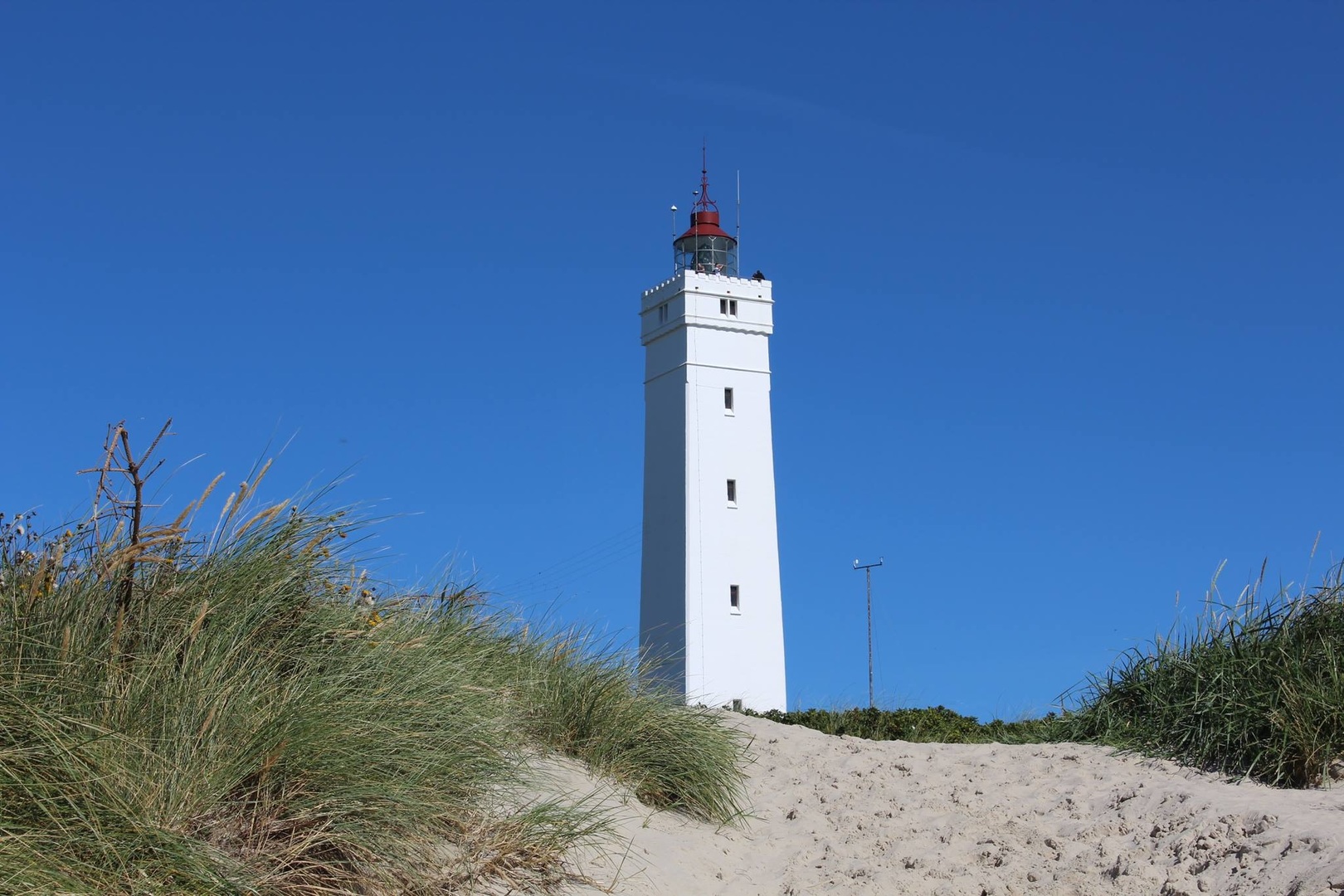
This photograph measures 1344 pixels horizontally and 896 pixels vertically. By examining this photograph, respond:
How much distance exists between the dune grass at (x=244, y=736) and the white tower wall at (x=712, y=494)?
20925mm

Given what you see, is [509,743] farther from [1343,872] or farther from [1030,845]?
[1343,872]

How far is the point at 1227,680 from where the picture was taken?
909cm

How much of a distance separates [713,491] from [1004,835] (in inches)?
841

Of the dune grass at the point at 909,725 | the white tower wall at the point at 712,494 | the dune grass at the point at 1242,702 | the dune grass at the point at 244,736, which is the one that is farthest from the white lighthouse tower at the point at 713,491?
the dune grass at the point at 244,736

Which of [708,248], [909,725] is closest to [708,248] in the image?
[708,248]

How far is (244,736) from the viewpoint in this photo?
19.1 ft

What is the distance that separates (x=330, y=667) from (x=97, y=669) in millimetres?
1243

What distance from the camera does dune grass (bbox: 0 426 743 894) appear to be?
204 inches

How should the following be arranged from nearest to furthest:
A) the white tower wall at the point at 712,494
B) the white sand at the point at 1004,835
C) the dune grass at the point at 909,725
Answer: the white sand at the point at 1004,835, the dune grass at the point at 909,725, the white tower wall at the point at 712,494

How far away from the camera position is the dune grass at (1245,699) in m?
8.40

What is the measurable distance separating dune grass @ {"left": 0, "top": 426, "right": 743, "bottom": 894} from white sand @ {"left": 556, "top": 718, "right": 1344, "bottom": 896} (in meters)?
0.89

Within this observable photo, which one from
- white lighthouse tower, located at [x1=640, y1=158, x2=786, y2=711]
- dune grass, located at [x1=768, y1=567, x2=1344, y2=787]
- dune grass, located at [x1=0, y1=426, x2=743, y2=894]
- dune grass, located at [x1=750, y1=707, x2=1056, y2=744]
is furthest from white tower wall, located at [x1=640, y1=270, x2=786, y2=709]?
dune grass, located at [x1=0, y1=426, x2=743, y2=894]

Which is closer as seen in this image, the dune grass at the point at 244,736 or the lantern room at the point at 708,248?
the dune grass at the point at 244,736

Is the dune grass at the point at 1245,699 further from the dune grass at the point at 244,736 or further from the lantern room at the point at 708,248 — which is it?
the lantern room at the point at 708,248
